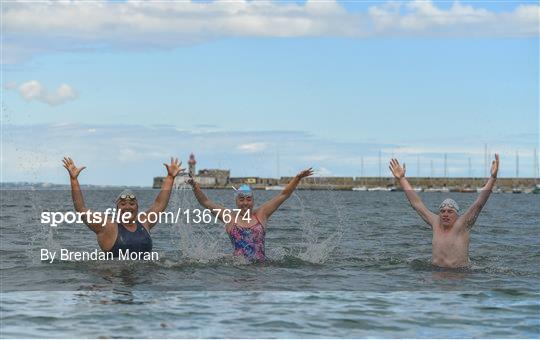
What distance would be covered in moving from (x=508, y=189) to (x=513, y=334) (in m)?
190

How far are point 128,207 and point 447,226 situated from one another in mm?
5991

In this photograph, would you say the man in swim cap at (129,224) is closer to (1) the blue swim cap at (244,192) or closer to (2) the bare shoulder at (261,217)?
(1) the blue swim cap at (244,192)

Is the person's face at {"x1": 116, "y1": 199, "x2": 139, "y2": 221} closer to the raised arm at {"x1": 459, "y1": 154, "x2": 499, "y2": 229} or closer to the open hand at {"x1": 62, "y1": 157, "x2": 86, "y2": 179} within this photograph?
the open hand at {"x1": 62, "y1": 157, "x2": 86, "y2": 179}

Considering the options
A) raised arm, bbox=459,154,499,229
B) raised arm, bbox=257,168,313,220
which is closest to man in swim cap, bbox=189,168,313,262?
raised arm, bbox=257,168,313,220

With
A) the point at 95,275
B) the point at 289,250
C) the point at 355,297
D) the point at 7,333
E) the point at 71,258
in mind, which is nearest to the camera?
the point at 7,333

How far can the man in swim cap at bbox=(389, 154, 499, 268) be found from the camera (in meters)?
16.8

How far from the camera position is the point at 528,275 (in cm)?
Answer: 1750

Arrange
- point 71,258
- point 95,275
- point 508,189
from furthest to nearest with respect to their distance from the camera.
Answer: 1. point 508,189
2. point 71,258
3. point 95,275

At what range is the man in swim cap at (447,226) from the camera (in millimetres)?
16781

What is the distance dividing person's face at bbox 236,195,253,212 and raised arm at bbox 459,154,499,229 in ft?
13.2

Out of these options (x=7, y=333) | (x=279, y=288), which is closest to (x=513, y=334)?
(x=279, y=288)

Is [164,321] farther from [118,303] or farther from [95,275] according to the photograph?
[95,275]

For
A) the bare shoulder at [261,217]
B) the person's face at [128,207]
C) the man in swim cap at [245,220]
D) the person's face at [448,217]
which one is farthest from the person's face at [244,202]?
the person's face at [448,217]

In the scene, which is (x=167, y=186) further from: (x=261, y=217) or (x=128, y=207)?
(x=261, y=217)
